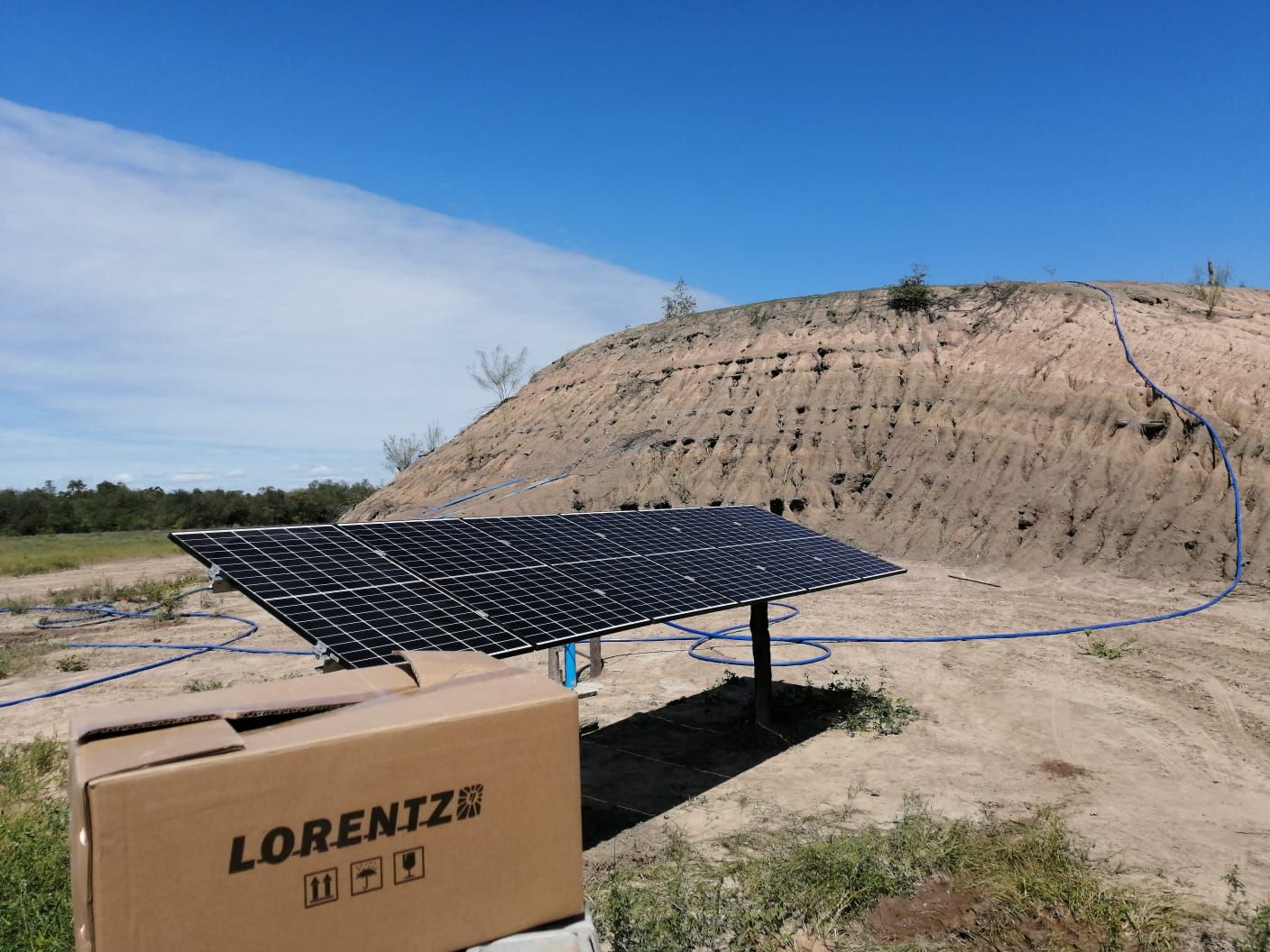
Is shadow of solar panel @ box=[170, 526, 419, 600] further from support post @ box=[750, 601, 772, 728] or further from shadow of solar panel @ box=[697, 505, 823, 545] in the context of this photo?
shadow of solar panel @ box=[697, 505, 823, 545]

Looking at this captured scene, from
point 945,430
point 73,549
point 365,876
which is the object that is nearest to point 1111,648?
point 945,430

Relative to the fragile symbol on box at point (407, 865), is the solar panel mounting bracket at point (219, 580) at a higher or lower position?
higher

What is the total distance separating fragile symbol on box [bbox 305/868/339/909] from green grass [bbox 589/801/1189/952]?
338cm

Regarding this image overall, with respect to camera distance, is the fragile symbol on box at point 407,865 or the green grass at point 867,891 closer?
the fragile symbol on box at point 407,865

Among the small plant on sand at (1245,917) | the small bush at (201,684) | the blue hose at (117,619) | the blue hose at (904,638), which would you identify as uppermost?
the blue hose at (117,619)

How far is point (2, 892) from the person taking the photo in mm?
6617

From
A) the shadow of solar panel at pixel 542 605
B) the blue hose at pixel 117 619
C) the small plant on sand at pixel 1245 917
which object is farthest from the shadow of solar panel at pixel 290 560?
the blue hose at pixel 117 619

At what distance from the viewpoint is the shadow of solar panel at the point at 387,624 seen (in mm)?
6289

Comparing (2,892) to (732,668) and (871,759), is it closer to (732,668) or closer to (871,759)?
(871,759)

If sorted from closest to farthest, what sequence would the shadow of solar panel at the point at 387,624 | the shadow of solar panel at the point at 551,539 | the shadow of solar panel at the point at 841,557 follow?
the shadow of solar panel at the point at 387,624, the shadow of solar panel at the point at 551,539, the shadow of solar panel at the point at 841,557

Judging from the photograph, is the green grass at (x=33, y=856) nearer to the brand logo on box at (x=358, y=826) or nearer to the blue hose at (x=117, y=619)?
the brand logo on box at (x=358, y=826)

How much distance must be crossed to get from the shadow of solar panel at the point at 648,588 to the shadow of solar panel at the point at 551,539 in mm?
252

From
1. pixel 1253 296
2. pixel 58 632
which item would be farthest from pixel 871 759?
pixel 1253 296

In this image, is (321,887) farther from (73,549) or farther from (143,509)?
(143,509)
